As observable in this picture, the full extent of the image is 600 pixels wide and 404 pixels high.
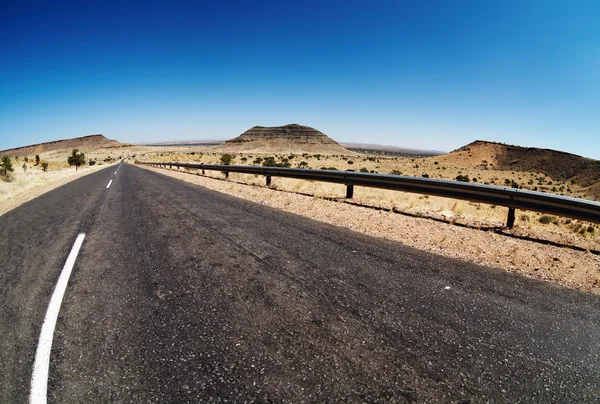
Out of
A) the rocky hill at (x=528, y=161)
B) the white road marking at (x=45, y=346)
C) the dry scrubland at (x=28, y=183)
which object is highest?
the rocky hill at (x=528, y=161)

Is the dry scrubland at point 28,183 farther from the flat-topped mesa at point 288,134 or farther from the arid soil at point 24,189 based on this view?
the flat-topped mesa at point 288,134

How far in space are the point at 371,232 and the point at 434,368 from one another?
4.44m

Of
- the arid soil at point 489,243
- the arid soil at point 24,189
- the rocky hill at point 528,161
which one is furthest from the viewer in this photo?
the rocky hill at point 528,161

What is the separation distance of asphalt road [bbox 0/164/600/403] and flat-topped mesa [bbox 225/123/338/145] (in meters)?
149

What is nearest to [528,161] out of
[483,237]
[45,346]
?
[483,237]

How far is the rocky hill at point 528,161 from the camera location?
43.9 metres

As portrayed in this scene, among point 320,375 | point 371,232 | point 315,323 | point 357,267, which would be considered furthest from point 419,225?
point 320,375

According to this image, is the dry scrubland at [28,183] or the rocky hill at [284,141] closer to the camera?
the dry scrubland at [28,183]

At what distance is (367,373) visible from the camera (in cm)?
246

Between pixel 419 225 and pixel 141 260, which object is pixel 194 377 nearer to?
pixel 141 260

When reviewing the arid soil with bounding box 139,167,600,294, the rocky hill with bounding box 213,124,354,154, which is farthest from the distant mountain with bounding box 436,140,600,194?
the rocky hill with bounding box 213,124,354,154

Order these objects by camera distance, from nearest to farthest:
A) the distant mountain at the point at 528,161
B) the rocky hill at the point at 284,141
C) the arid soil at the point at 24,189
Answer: the arid soil at the point at 24,189
the distant mountain at the point at 528,161
the rocky hill at the point at 284,141

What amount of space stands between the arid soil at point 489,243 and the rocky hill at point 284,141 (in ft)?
430

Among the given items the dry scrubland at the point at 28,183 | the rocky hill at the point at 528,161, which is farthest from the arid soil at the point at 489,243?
the rocky hill at the point at 528,161
